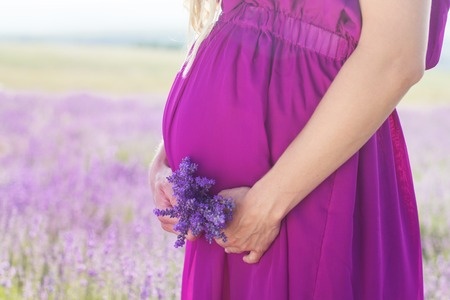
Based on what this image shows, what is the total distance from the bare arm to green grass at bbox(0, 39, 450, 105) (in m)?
6.44

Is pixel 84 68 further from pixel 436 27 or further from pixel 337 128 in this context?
pixel 337 128

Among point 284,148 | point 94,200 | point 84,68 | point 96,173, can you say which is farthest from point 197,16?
point 84,68

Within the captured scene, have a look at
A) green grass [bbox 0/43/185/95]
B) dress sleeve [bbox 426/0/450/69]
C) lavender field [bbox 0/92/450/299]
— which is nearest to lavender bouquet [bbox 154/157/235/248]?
dress sleeve [bbox 426/0/450/69]

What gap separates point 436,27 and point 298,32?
323mm

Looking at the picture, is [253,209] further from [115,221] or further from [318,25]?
[115,221]

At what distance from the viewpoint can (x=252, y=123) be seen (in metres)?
1.66

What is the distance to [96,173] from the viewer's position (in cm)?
485

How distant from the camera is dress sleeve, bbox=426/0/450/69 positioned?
1.74 m

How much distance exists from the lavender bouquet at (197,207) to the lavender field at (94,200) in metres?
1.52

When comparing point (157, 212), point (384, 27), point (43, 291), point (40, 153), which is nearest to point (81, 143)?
point (40, 153)

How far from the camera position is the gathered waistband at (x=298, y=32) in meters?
1.66

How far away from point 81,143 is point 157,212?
392cm

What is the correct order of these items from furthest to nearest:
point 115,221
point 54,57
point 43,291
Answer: point 54,57, point 115,221, point 43,291

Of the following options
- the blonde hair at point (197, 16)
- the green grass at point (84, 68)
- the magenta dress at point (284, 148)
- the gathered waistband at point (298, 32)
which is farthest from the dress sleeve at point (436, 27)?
the green grass at point (84, 68)
